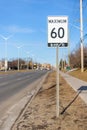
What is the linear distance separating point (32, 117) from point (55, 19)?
3.12m

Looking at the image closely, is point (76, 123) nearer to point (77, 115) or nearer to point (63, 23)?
point (77, 115)

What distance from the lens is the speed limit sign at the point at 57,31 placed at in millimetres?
11102

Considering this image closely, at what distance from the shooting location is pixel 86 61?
82438 millimetres

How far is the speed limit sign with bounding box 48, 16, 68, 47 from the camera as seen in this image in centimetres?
1110

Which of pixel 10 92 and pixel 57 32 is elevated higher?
pixel 57 32

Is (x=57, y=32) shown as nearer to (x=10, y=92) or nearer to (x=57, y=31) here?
(x=57, y=31)

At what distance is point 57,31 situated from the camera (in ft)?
36.6

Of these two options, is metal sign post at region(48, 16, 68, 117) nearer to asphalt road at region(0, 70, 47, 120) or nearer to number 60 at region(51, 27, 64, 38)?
number 60 at region(51, 27, 64, 38)

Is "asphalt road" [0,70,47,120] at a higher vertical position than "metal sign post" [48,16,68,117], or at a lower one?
lower

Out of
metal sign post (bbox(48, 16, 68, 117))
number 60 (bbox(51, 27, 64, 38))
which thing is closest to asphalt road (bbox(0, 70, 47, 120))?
metal sign post (bbox(48, 16, 68, 117))

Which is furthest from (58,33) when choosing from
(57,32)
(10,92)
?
(10,92)

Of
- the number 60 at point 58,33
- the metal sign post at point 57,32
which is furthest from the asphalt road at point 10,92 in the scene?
the number 60 at point 58,33

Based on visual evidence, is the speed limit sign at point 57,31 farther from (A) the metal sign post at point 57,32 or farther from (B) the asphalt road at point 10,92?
(B) the asphalt road at point 10,92

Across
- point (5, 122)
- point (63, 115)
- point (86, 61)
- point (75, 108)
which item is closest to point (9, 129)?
point (5, 122)
